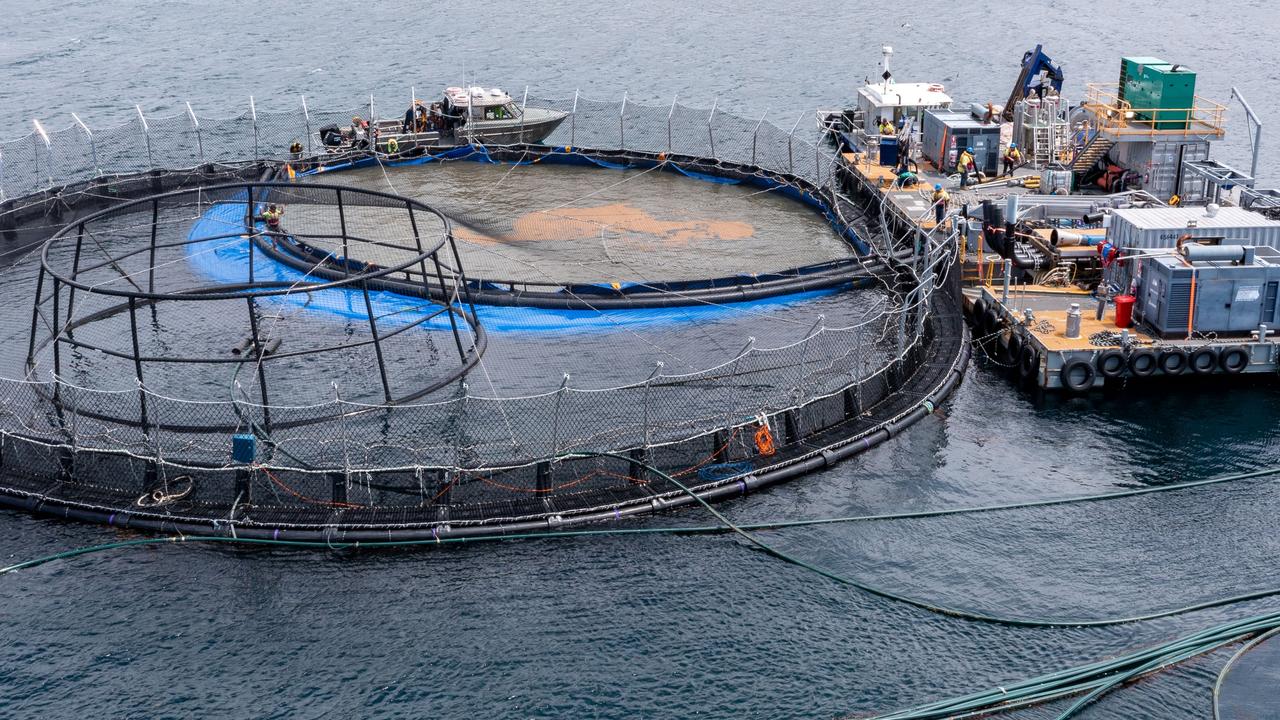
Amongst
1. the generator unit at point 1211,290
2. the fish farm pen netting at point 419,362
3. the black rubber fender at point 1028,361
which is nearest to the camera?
the fish farm pen netting at point 419,362

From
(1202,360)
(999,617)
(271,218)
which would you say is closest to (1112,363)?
(1202,360)

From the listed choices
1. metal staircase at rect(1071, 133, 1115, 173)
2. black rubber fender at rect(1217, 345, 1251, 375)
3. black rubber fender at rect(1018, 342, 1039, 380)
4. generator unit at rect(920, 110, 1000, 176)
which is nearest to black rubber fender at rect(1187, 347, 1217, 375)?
black rubber fender at rect(1217, 345, 1251, 375)

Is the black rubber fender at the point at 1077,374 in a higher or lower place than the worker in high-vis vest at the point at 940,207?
lower

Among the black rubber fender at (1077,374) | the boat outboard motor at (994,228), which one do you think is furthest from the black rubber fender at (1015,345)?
the boat outboard motor at (994,228)

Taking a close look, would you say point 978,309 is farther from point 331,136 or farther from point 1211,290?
point 331,136

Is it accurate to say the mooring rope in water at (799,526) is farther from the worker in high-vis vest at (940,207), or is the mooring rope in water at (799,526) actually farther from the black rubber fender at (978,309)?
the worker in high-vis vest at (940,207)

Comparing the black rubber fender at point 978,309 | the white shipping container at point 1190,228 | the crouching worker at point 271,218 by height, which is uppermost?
the white shipping container at point 1190,228

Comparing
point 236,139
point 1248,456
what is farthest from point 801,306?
point 236,139
